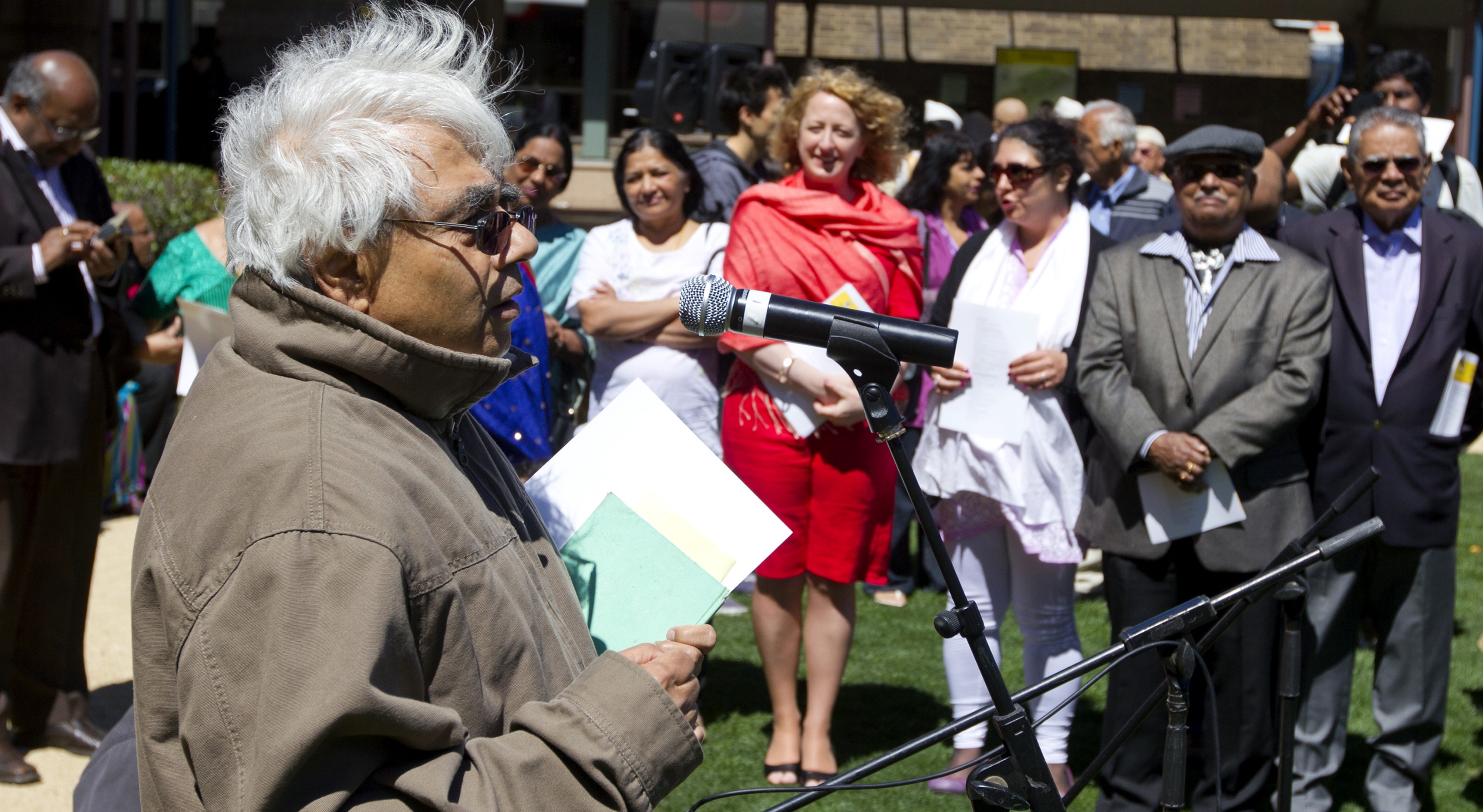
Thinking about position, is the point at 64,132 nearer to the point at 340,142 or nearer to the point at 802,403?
the point at 802,403

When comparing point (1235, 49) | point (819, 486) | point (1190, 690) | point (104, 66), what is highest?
point (1235, 49)

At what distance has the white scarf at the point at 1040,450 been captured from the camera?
3938 mm

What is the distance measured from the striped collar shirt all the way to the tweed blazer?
16mm

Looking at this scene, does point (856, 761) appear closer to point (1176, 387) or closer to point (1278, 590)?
point (1176, 387)

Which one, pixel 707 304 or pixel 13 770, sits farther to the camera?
pixel 13 770

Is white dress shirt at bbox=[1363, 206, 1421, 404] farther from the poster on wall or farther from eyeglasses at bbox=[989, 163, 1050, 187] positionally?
the poster on wall

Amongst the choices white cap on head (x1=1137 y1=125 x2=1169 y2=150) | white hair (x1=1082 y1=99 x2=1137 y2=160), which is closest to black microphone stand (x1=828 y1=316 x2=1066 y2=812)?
white hair (x1=1082 y1=99 x2=1137 y2=160)

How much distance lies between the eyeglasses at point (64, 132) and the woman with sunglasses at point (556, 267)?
1460 mm

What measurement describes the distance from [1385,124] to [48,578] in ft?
14.8

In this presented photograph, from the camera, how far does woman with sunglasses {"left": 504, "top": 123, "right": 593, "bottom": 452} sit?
15.7 ft

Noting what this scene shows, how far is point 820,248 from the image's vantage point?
4113mm

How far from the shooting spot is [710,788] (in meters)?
4.12

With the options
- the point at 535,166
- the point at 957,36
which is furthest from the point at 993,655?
the point at 957,36

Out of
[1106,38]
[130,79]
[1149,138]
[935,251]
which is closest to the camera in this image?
[935,251]
